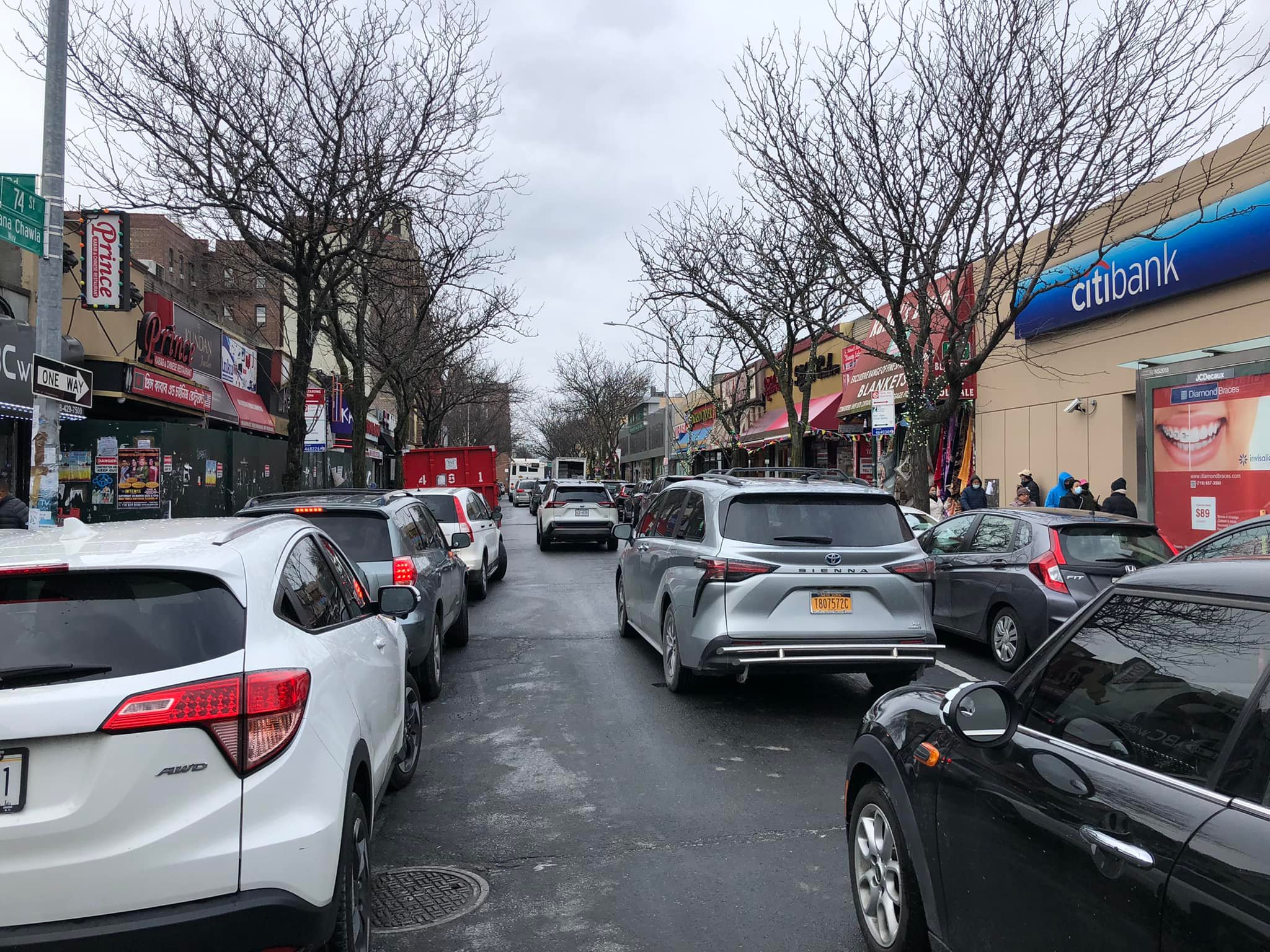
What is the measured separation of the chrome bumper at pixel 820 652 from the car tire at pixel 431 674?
2362 mm

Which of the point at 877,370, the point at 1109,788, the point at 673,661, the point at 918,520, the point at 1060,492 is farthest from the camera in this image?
the point at 877,370

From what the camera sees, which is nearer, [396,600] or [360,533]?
[396,600]

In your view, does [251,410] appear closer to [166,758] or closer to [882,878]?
[166,758]

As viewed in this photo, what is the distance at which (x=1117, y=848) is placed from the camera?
216 cm

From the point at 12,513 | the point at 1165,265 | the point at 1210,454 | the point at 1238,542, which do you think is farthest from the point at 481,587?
the point at 1165,265

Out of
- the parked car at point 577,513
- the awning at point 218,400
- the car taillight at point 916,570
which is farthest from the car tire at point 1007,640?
→ the awning at point 218,400

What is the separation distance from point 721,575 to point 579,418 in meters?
71.4

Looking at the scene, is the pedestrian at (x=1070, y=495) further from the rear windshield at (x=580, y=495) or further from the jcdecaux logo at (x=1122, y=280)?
the rear windshield at (x=580, y=495)

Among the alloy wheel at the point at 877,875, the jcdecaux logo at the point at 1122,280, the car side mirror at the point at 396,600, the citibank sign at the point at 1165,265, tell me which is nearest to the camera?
the alloy wheel at the point at 877,875

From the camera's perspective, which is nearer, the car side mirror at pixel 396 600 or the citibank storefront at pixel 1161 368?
the car side mirror at pixel 396 600

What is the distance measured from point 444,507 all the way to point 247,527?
10.5 m

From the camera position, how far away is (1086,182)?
47.3 ft

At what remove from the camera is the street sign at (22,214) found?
27.4ft

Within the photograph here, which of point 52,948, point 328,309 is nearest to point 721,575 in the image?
point 52,948
